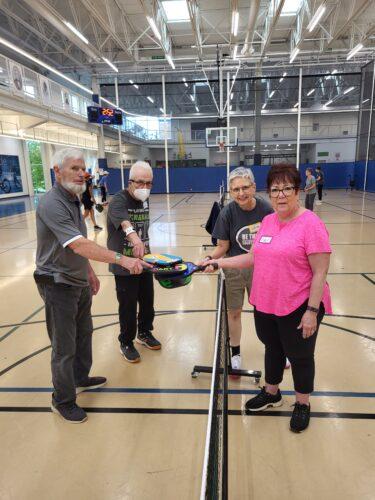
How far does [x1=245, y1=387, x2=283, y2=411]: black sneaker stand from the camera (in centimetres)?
247

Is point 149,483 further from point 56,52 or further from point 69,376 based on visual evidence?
point 56,52

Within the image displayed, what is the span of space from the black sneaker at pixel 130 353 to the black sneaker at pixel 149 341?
0.21m

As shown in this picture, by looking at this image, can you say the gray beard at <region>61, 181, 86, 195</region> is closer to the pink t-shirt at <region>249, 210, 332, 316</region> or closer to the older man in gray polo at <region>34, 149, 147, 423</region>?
the older man in gray polo at <region>34, 149, 147, 423</region>

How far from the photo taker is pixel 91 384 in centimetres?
280

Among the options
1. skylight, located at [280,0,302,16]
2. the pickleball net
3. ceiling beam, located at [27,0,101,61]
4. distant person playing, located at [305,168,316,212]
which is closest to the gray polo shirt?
the pickleball net

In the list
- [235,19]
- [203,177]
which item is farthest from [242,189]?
[203,177]

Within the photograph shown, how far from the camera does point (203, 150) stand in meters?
32.7

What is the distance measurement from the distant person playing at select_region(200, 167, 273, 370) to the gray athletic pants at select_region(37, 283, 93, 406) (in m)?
1.01

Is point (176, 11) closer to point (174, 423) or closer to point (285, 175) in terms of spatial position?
point (285, 175)

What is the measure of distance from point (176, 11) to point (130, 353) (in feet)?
52.1

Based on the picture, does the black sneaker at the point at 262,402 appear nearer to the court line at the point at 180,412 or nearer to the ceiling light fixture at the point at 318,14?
the court line at the point at 180,412

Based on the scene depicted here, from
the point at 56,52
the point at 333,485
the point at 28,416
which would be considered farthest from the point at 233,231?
the point at 56,52

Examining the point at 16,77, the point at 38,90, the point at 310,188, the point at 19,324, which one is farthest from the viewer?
the point at 38,90

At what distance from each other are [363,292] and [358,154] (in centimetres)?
2023
